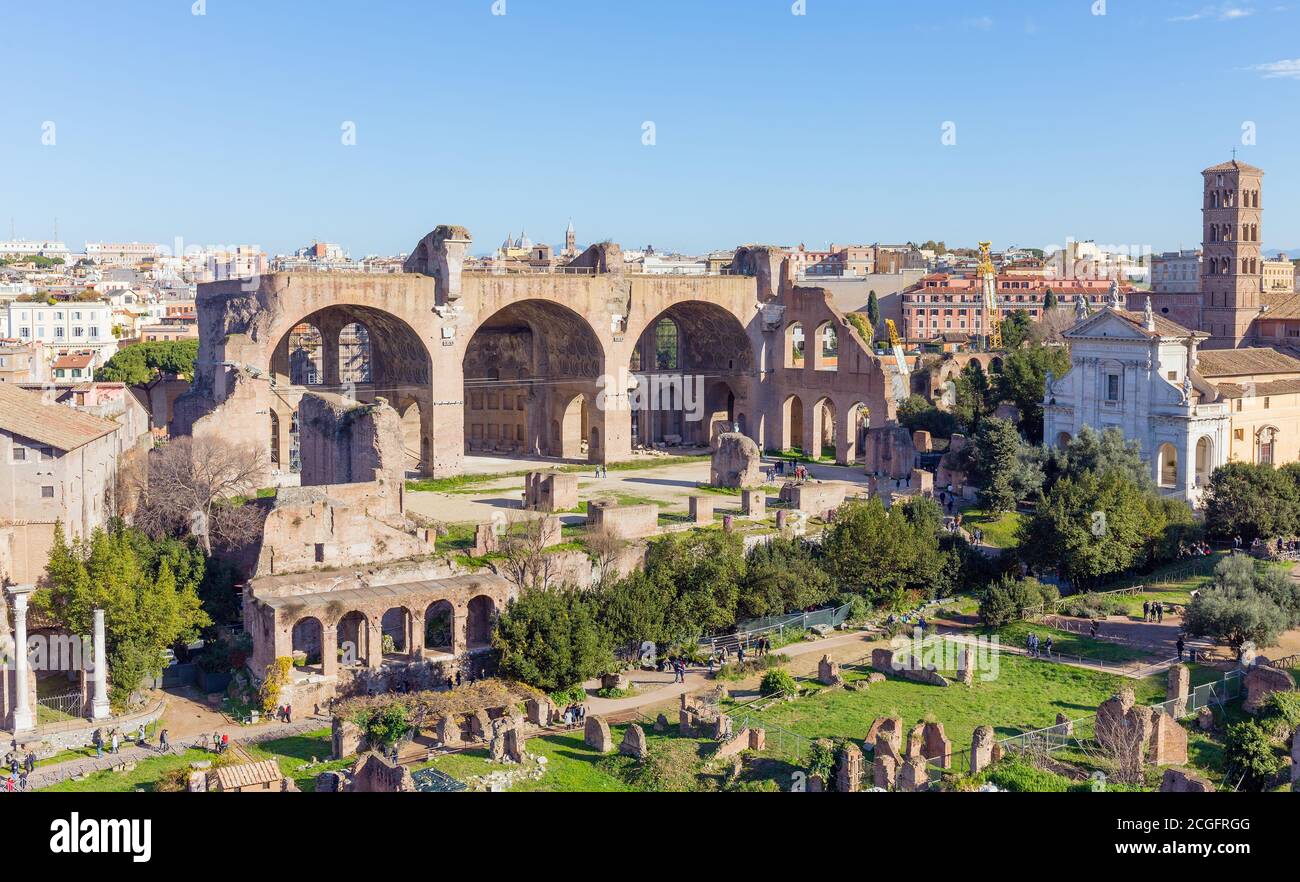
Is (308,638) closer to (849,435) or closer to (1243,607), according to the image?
(1243,607)

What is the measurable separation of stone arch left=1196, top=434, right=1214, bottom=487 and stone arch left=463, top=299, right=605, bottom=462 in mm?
20585

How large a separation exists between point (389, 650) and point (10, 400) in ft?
33.6

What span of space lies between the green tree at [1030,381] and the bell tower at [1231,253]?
11.1 metres

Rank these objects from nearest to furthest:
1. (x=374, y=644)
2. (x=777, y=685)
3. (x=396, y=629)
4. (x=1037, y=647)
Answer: (x=777, y=685) → (x=374, y=644) → (x=1037, y=647) → (x=396, y=629)

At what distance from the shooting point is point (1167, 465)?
42.2 meters

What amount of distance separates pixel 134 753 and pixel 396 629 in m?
7.28

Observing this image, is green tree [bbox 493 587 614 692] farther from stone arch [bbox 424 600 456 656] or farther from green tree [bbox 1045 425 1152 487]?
green tree [bbox 1045 425 1152 487]

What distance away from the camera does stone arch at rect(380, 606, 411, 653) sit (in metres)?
28.8

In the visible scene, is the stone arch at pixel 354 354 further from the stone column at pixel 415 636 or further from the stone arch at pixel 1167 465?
the stone arch at pixel 1167 465

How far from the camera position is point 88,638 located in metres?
26.4

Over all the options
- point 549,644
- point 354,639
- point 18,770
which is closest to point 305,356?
point 354,639

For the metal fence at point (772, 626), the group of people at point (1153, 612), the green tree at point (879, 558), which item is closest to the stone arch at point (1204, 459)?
the group of people at point (1153, 612)

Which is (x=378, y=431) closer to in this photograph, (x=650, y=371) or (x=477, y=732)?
(x=477, y=732)
